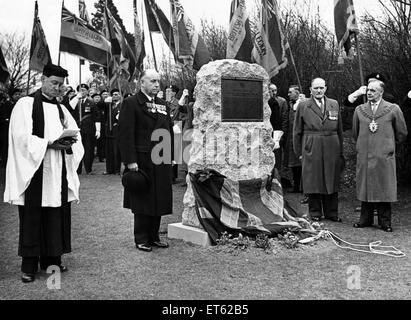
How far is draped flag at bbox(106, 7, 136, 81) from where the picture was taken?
Answer: 35.2ft

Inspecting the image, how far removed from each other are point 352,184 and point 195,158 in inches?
195

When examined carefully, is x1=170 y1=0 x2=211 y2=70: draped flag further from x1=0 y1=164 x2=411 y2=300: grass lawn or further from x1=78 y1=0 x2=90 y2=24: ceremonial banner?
x1=78 y1=0 x2=90 y2=24: ceremonial banner

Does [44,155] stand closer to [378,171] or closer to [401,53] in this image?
[378,171]

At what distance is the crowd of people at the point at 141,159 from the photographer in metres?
4.70

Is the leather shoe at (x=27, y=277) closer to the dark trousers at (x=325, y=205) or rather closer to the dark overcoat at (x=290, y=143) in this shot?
the dark trousers at (x=325, y=205)

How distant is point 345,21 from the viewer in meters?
7.33

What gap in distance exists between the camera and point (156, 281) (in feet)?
15.2

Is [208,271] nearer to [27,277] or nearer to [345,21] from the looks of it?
[27,277]

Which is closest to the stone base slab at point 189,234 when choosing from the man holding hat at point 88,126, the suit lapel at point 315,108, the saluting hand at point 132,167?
the saluting hand at point 132,167

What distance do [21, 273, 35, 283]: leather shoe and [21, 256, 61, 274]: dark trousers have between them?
3 centimetres

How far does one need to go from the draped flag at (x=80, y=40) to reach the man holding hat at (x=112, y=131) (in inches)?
89.0

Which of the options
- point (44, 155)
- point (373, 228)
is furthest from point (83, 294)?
point (373, 228)

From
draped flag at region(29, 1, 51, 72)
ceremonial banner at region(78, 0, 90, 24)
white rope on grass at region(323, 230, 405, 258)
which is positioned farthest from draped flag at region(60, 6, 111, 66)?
white rope on grass at region(323, 230, 405, 258)

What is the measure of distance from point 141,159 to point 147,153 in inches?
3.7
